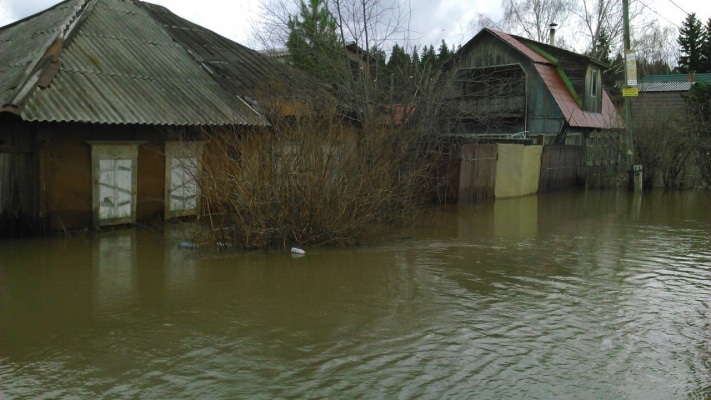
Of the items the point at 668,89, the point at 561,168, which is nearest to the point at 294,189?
the point at 561,168

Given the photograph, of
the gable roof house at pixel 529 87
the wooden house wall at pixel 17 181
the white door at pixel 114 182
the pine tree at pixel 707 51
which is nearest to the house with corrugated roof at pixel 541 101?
the gable roof house at pixel 529 87

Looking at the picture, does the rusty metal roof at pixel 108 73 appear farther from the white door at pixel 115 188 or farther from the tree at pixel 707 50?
the tree at pixel 707 50

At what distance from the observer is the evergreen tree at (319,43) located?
18.7 m

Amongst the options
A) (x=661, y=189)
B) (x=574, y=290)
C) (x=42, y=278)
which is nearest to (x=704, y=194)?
(x=661, y=189)

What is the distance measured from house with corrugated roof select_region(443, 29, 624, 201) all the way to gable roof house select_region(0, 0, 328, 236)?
10.8 metres

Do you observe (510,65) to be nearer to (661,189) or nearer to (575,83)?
(575,83)

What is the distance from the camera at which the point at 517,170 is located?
21734 millimetres

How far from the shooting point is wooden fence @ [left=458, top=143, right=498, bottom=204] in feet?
62.1

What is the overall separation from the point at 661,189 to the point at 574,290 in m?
18.0

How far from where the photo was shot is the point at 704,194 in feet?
77.5

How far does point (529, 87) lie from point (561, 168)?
14.4 ft

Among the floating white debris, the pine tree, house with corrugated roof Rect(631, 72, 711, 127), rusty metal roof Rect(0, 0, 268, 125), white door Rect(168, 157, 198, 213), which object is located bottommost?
the floating white debris

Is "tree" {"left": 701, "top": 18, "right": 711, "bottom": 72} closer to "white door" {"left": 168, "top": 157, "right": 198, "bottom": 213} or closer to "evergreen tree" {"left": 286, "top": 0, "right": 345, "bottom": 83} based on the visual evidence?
"evergreen tree" {"left": 286, "top": 0, "right": 345, "bottom": 83}

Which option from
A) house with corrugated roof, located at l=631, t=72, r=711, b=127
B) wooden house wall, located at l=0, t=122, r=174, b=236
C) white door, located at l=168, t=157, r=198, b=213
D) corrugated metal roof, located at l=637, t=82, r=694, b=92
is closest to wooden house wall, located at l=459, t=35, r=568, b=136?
house with corrugated roof, located at l=631, t=72, r=711, b=127
